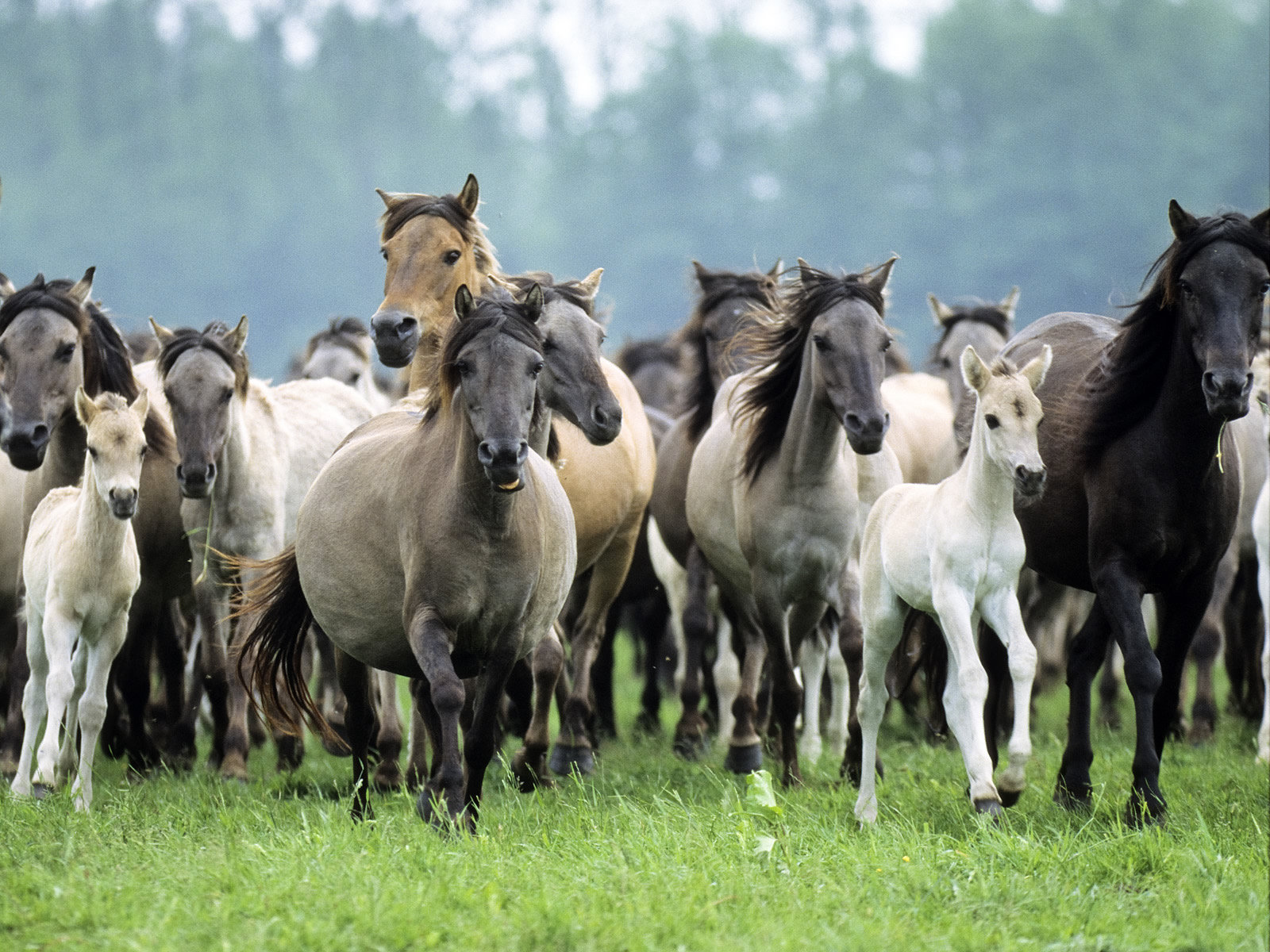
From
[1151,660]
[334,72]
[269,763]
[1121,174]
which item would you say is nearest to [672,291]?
[1121,174]

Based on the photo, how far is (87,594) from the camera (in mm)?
6945

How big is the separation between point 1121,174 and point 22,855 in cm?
3801

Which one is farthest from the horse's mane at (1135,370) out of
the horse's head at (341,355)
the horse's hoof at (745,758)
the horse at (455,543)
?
the horse's head at (341,355)

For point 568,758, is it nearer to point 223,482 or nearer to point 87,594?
point 223,482

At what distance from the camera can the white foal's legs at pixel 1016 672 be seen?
5.73m

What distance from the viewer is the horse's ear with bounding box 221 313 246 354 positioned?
830 cm

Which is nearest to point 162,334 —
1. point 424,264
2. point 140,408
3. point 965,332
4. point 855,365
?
point 140,408

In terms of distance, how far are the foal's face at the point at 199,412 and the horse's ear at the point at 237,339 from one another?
0.17m

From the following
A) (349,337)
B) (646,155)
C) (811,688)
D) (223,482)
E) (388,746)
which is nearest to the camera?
(388,746)

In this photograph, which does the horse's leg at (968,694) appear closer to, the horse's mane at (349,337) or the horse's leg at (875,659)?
the horse's leg at (875,659)

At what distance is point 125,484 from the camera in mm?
6664

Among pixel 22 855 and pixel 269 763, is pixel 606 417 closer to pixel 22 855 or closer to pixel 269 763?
pixel 22 855

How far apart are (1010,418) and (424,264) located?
125 inches

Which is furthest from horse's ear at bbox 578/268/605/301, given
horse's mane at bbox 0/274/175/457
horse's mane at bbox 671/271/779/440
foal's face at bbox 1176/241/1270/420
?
foal's face at bbox 1176/241/1270/420
